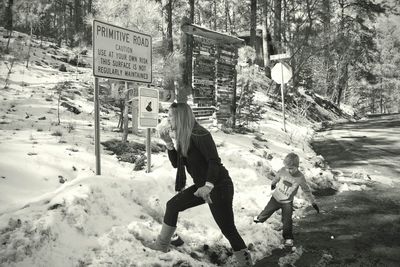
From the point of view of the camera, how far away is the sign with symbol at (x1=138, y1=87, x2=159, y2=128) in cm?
580

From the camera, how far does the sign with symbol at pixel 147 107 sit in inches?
228

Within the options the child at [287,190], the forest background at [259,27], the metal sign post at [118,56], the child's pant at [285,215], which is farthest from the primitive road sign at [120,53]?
the forest background at [259,27]

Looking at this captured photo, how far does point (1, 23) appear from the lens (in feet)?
71.0

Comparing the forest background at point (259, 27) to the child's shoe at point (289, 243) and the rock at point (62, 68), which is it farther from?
the child's shoe at point (289, 243)

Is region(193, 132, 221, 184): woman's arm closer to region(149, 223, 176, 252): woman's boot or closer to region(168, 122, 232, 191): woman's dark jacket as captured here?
region(168, 122, 232, 191): woman's dark jacket

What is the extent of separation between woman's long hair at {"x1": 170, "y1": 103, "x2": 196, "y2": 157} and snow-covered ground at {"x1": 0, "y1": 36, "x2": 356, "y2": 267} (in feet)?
4.12

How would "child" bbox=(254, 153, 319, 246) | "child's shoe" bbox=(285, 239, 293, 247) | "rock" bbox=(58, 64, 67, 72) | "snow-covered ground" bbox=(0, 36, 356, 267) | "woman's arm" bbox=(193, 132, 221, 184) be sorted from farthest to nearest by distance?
"rock" bbox=(58, 64, 67, 72), "child" bbox=(254, 153, 319, 246), "child's shoe" bbox=(285, 239, 293, 247), "snow-covered ground" bbox=(0, 36, 356, 267), "woman's arm" bbox=(193, 132, 221, 184)

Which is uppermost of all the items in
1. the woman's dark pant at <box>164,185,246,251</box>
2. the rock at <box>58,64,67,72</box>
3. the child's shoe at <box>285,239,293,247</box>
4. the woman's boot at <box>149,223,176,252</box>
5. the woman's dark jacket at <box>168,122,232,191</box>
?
the rock at <box>58,64,67,72</box>

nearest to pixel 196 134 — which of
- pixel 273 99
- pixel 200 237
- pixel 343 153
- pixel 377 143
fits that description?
pixel 200 237

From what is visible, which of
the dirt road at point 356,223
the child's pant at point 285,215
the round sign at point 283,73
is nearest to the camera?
the dirt road at point 356,223

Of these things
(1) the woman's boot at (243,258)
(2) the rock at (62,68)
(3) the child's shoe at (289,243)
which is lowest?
(3) the child's shoe at (289,243)

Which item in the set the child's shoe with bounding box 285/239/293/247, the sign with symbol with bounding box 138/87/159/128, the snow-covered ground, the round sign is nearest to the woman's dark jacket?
the snow-covered ground

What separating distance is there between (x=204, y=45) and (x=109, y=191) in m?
8.23

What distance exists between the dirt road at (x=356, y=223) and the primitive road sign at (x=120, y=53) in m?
3.43
